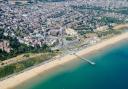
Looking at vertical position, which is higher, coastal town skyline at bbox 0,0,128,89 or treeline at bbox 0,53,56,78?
coastal town skyline at bbox 0,0,128,89

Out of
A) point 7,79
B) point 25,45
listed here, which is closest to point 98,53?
point 25,45

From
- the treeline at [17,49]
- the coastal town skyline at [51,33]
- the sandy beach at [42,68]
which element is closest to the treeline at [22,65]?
the coastal town skyline at [51,33]

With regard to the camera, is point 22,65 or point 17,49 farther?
point 17,49

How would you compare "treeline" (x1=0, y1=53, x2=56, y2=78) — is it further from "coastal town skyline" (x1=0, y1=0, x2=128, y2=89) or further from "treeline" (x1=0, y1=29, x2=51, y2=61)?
"treeline" (x1=0, y1=29, x2=51, y2=61)

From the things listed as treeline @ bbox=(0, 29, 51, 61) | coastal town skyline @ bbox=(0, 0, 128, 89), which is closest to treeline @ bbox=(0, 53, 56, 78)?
coastal town skyline @ bbox=(0, 0, 128, 89)

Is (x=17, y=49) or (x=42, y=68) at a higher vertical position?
(x=17, y=49)

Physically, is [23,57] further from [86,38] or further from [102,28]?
[102,28]

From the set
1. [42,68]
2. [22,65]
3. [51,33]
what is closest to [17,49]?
[22,65]

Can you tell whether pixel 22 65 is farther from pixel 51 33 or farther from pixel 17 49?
pixel 51 33
